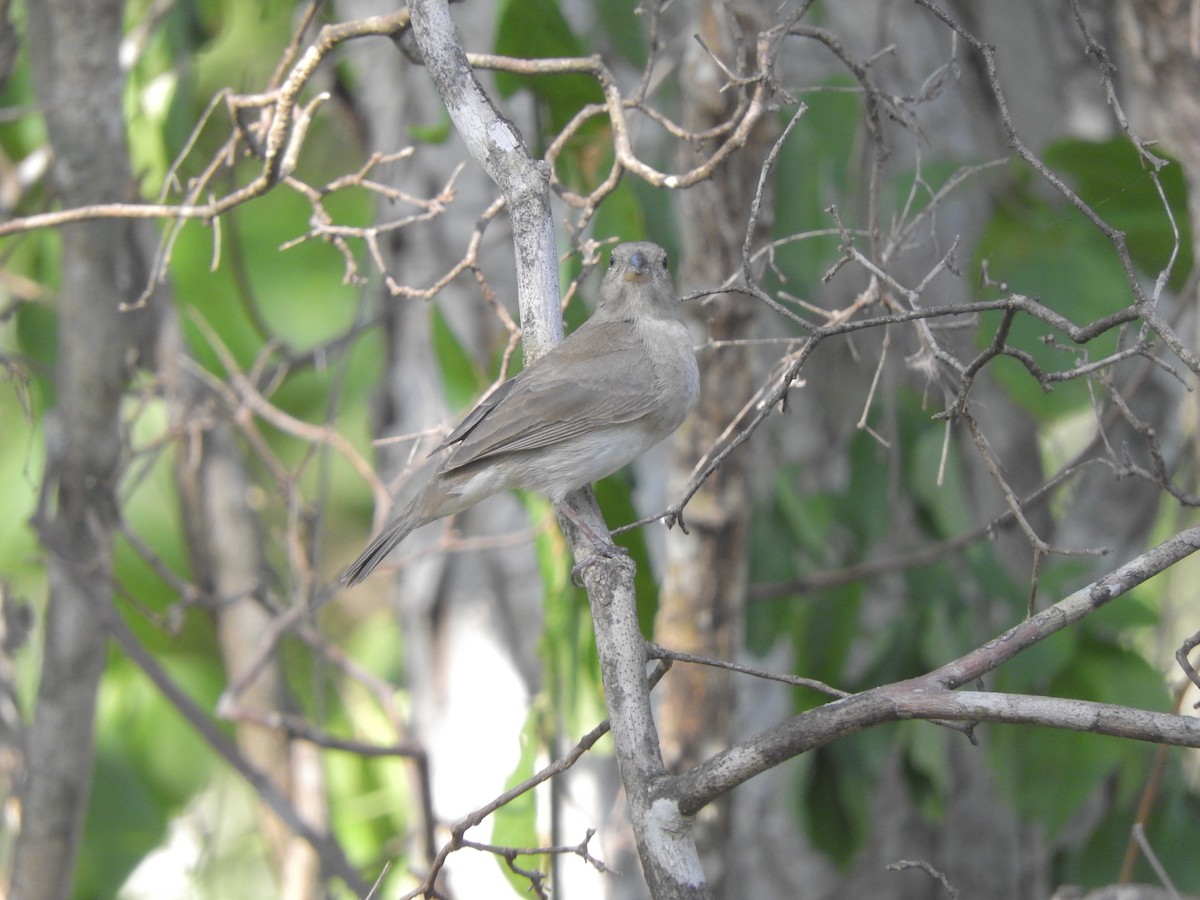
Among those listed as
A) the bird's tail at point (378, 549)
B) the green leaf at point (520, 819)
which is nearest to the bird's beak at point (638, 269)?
the bird's tail at point (378, 549)

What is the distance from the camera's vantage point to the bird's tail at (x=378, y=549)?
121 inches

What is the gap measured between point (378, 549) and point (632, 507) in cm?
99

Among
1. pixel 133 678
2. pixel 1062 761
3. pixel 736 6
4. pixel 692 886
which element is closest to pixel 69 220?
pixel 736 6

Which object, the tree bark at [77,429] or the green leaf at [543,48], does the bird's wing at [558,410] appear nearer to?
the green leaf at [543,48]

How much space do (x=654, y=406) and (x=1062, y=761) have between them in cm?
192

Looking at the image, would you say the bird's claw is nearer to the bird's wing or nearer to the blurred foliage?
the bird's wing

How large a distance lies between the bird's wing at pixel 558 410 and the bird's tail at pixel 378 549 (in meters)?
0.17

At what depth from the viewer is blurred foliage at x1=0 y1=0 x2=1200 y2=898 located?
3.92 meters

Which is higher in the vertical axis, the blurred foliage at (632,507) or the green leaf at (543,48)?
the green leaf at (543,48)

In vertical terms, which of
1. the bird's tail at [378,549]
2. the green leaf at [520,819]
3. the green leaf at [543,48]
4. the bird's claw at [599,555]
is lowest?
the green leaf at [520,819]

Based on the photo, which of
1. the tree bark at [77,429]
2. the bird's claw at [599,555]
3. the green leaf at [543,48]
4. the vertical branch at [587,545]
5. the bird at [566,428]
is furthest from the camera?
the green leaf at [543,48]

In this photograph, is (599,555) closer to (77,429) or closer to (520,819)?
(520,819)

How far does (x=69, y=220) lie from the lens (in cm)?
290

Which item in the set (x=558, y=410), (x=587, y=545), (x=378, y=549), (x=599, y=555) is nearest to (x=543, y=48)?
(x=558, y=410)
